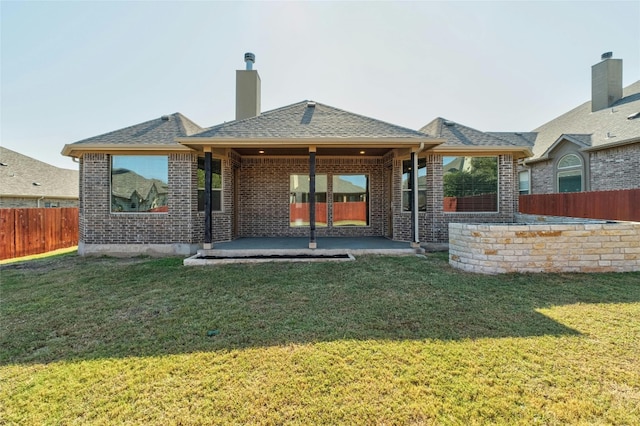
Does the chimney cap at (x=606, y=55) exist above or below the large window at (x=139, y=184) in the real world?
above

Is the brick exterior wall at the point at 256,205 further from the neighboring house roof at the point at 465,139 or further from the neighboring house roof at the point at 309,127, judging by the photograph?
the neighboring house roof at the point at 309,127

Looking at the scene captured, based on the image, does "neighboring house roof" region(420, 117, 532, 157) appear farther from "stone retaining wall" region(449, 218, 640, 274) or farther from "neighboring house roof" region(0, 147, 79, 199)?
"neighboring house roof" region(0, 147, 79, 199)

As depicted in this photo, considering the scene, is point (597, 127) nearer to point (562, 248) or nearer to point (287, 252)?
point (562, 248)

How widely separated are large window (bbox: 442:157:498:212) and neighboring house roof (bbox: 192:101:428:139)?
2122 mm

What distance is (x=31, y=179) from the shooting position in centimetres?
1653

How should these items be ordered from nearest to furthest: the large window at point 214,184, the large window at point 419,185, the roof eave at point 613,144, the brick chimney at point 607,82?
the large window at point 214,184 < the large window at point 419,185 < the roof eave at point 613,144 < the brick chimney at point 607,82

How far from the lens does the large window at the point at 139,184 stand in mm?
8328

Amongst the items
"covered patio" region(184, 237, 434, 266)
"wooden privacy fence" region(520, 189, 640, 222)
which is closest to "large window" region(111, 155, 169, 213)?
"covered patio" region(184, 237, 434, 266)

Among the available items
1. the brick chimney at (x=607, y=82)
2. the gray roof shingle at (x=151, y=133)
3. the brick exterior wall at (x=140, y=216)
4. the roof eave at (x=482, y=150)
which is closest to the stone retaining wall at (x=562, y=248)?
the roof eave at (x=482, y=150)

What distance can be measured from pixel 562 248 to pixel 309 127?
6.40m

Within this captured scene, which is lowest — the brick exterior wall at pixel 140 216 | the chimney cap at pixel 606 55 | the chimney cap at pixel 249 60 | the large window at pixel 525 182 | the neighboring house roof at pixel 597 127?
the brick exterior wall at pixel 140 216

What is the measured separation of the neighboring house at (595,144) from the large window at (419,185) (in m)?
7.75

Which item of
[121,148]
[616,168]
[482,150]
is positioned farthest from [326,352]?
[616,168]

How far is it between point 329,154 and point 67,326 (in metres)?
7.80
